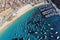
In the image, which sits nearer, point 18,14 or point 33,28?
point 33,28

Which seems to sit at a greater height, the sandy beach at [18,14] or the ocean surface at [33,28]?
the sandy beach at [18,14]

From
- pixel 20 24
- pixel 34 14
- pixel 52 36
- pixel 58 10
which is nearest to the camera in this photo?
pixel 52 36

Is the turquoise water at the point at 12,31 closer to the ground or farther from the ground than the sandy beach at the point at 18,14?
closer to the ground

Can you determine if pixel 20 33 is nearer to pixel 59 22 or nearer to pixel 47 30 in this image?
pixel 47 30

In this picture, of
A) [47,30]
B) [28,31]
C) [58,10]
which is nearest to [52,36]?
[47,30]

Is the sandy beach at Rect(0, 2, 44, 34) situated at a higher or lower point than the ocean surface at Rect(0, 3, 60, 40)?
higher

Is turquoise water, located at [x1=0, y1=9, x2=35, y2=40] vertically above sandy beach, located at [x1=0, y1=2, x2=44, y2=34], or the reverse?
sandy beach, located at [x1=0, y1=2, x2=44, y2=34]

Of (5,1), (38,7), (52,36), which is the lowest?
(52,36)

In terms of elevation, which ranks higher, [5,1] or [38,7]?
[5,1]
